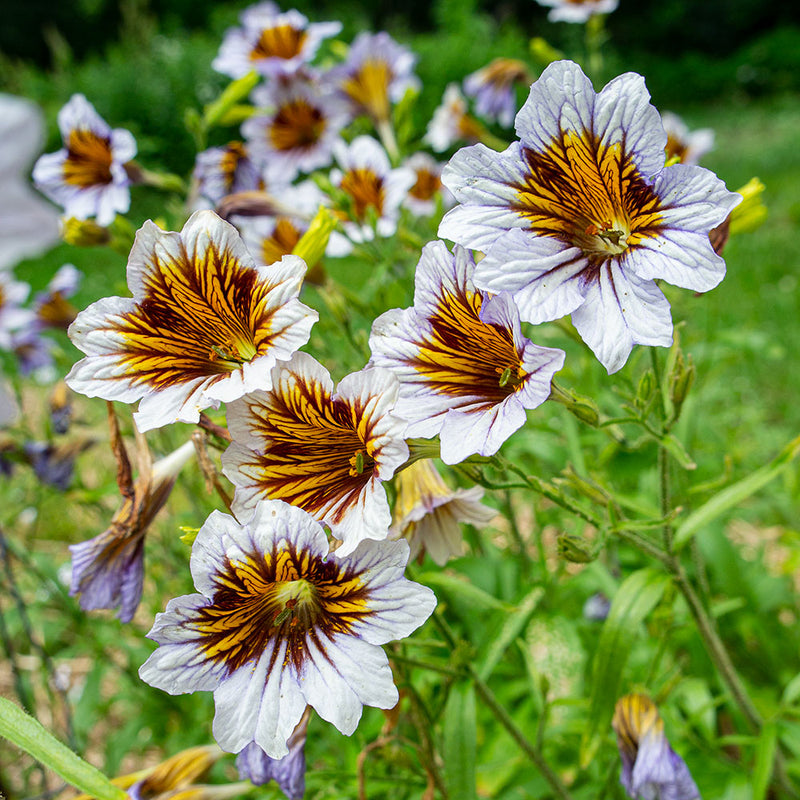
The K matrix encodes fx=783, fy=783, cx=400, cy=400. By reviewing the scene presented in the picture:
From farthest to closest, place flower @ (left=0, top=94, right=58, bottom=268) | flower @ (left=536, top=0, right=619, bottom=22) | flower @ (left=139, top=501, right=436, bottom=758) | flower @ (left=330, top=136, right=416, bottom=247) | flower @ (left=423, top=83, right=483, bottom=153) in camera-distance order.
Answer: flower @ (left=0, top=94, right=58, bottom=268)
flower @ (left=423, top=83, right=483, bottom=153)
flower @ (left=536, top=0, right=619, bottom=22)
flower @ (left=330, top=136, right=416, bottom=247)
flower @ (left=139, top=501, right=436, bottom=758)

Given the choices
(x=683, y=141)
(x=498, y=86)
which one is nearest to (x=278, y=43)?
(x=498, y=86)

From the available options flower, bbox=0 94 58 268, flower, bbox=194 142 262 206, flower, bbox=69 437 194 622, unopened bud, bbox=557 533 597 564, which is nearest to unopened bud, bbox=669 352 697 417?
unopened bud, bbox=557 533 597 564

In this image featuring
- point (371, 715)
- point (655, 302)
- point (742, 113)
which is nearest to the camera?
point (655, 302)

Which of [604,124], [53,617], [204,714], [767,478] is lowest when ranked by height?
[53,617]

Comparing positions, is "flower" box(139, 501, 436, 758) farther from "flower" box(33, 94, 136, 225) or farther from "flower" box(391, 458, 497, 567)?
"flower" box(33, 94, 136, 225)

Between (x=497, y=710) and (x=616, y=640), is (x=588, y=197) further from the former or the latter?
(x=497, y=710)

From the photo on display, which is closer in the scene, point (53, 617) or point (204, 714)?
point (204, 714)

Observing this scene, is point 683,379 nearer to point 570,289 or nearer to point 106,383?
point 570,289

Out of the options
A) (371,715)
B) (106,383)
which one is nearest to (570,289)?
(106,383)
